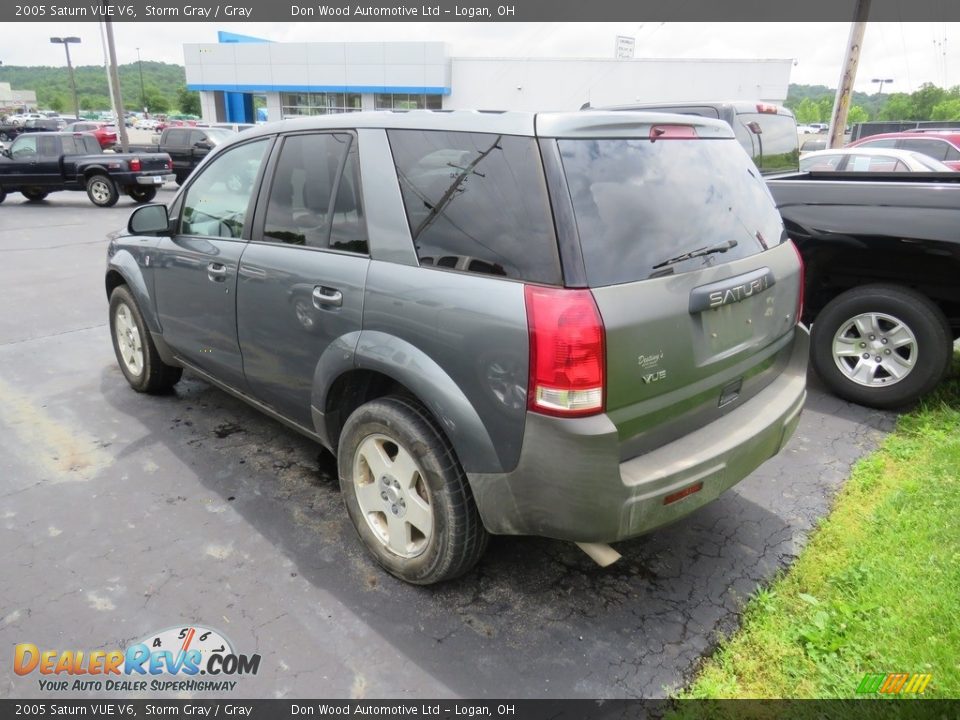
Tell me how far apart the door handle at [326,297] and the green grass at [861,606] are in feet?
6.52

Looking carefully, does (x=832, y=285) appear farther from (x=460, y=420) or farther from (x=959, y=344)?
(x=460, y=420)

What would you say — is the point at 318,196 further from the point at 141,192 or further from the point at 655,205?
the point at 141,192

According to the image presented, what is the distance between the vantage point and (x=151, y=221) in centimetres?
392

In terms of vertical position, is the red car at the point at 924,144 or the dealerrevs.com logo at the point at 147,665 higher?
the red car at the point at 924,144

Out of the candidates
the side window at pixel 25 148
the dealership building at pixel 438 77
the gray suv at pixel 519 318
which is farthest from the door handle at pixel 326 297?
the dealership building at pixel 438 77

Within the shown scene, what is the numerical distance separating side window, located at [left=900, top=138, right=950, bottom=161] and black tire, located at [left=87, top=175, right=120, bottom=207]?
60.3 ft

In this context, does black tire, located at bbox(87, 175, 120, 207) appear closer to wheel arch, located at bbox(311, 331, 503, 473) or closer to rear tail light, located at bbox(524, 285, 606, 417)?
wheel arch, located at bbox(311, 331, 503, 473)

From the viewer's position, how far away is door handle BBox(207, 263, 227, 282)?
3432 mm

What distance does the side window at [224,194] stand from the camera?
346 cm

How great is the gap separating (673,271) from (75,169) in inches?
699

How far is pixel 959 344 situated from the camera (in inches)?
232

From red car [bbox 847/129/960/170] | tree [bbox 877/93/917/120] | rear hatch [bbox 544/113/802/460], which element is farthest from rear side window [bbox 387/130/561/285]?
tree [bbox 877/93/917/120]

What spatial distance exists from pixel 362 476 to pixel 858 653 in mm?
2041

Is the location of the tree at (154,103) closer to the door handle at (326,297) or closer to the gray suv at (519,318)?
the gray suv at (519,318)
